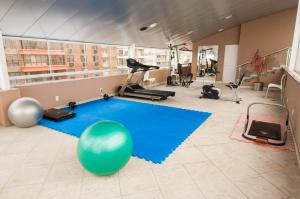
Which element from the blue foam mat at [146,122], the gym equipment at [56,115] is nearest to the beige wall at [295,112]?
the blue foam mat at [146,122]

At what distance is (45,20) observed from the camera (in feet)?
12.0

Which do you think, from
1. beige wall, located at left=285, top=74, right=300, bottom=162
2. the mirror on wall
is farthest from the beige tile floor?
the mirror on wall

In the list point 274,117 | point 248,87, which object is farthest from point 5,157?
point 248,87

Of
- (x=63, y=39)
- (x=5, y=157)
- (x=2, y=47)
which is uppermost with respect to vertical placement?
(x=63, y=39)

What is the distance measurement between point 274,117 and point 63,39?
5460 mm

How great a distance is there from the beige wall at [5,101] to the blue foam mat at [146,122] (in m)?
0.65

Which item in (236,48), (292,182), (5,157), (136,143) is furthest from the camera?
(236,48)

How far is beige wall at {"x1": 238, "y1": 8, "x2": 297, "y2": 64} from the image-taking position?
763 centimetres

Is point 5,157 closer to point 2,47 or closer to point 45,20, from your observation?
point 2,47

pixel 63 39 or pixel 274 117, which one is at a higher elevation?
pixel 63 39

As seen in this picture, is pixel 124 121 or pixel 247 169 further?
pixel 124 121

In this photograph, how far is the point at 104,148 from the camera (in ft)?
6.16

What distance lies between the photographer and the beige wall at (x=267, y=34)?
7.63 metres

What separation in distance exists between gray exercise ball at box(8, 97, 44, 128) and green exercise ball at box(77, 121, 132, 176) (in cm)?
220
